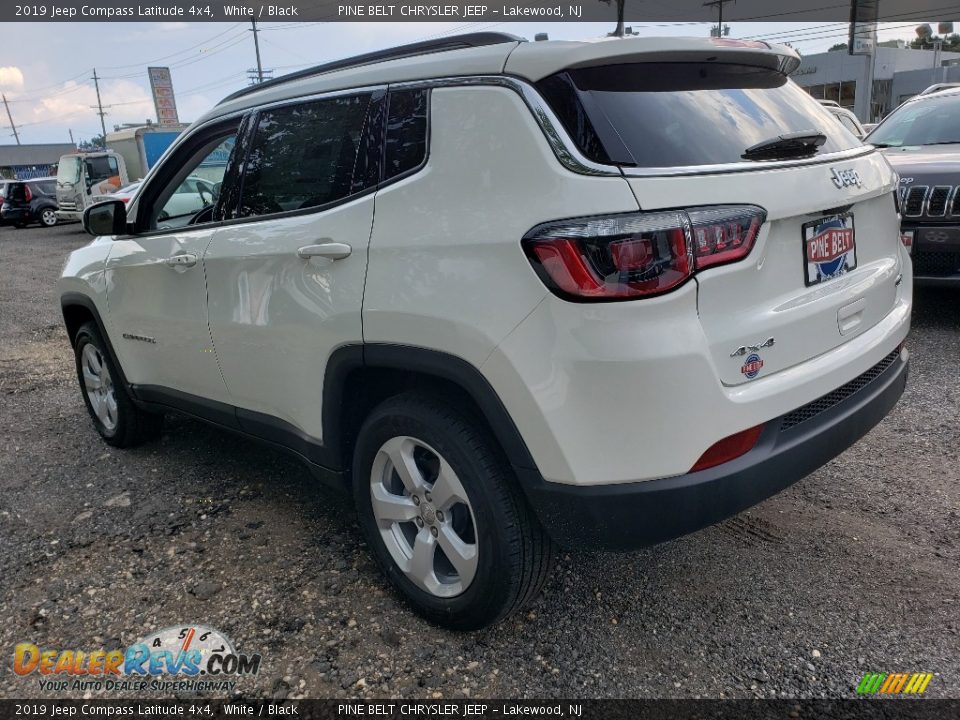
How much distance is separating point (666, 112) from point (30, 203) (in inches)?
1075

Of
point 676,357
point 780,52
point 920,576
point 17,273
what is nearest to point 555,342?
point 676,357

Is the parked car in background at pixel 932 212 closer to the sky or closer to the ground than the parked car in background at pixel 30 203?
closer to the sky

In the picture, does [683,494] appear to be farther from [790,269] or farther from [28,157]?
[28,157]

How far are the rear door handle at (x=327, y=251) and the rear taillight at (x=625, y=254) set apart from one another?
827 mm

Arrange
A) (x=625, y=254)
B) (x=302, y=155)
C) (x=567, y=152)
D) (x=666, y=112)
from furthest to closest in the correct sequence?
(x=302, y=155)
(x=666, y=112)
(x=567, y=152)
(x=625, y=254)

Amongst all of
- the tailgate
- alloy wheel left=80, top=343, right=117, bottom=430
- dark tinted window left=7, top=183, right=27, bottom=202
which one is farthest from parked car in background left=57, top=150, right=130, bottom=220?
the tailgate

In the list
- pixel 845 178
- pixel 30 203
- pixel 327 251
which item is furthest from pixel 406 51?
pixel 30 203

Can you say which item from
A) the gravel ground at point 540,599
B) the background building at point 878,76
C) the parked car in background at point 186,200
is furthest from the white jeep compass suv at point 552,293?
the background building at point 878,76

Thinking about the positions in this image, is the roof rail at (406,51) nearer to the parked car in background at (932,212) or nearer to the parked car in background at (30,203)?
the parked car in background at (932,212)

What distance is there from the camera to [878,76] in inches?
1869

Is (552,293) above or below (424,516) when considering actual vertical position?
above

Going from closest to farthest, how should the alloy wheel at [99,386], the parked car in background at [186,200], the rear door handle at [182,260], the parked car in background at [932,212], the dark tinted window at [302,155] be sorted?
the dark tinted window at [302,155], the rear door handle at [182,260], the parked car in background at [186,200], the alloy wheel at [99,386], the parked car in background at [932,212]

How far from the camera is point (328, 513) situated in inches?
135

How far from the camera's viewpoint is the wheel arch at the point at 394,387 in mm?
2092
